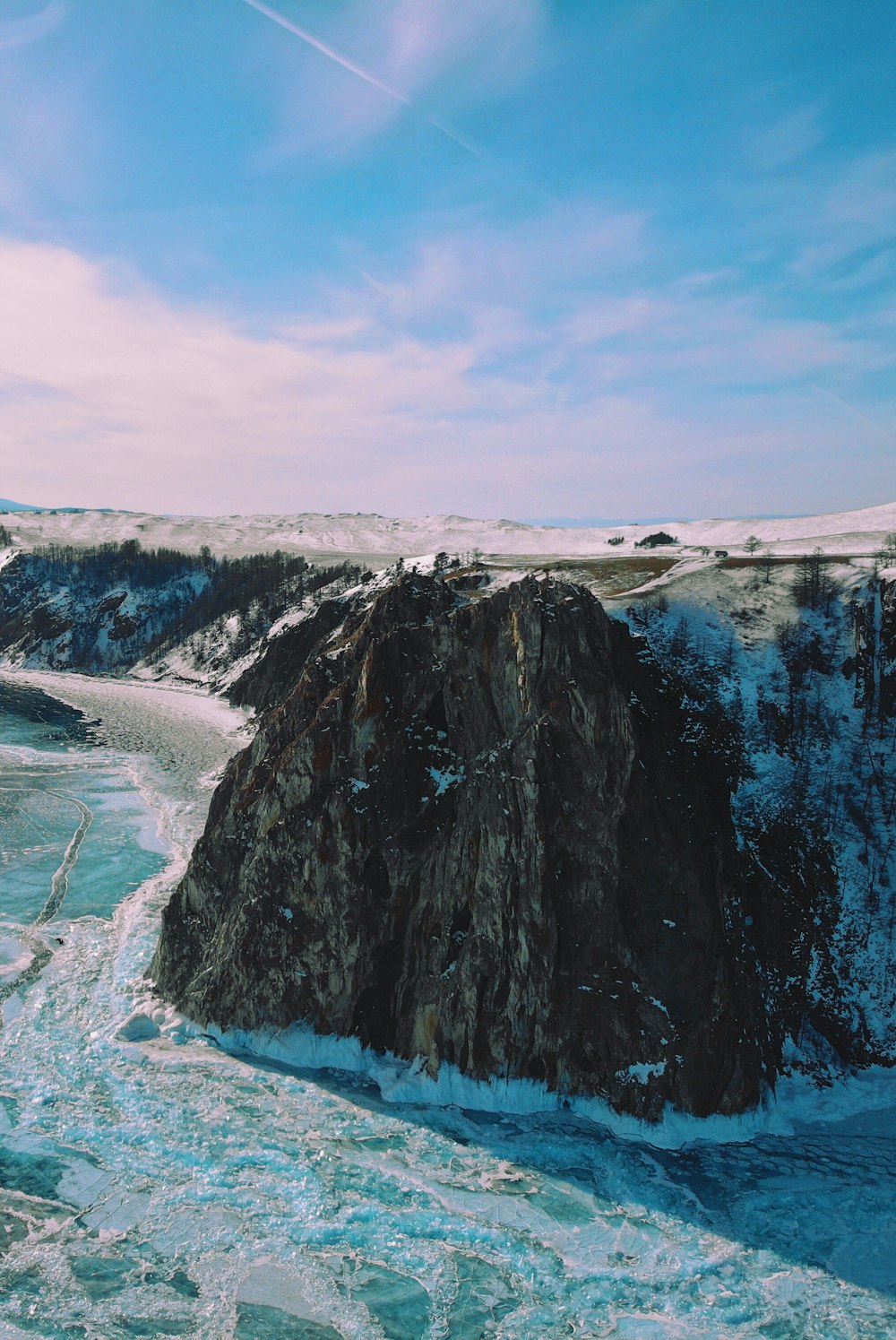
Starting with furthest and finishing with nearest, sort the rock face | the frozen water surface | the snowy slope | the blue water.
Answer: the snowy slope
the blue water
the rock face
the frozen water surface

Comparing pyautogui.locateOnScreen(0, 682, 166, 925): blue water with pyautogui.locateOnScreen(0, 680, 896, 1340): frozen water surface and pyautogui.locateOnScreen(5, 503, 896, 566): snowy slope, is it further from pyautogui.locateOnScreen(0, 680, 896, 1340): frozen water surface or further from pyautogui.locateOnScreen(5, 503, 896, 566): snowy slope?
pyautogui.locateOnScreen(5, 503, 896, 566): snowy slope

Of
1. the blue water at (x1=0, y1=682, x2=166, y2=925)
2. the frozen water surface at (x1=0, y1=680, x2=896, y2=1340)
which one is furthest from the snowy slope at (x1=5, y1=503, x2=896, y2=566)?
Result: the blue water at (x1=0, y1=682, x2=166, y2=925)

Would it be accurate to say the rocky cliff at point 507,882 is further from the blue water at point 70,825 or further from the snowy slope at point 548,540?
the snowy slope at point 548,540

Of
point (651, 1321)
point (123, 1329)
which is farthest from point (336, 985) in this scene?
point (651, 1321)

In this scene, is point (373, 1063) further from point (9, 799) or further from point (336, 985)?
point (9, 799)

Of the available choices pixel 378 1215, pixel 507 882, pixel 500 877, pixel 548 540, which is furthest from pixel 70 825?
pixel 548 540

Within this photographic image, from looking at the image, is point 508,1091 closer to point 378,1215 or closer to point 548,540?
point 378,1215
